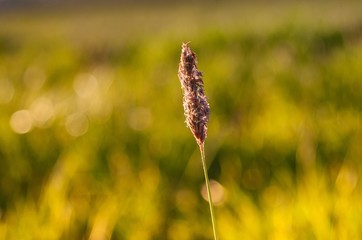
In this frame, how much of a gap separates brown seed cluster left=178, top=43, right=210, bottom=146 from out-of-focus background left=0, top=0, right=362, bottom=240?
1.25m

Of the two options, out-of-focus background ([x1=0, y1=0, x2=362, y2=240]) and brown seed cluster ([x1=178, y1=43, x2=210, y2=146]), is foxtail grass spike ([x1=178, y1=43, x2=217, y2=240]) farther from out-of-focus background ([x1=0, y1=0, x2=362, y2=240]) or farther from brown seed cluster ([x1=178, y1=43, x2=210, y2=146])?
out-of-focus background ([x1=0, y1=0, x2=362, y2=240])

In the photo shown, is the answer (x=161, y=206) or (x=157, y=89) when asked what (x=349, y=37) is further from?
(x=161, y=206)

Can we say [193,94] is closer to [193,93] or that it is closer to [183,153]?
[193,93]

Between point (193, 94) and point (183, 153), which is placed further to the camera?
point (183, 153)

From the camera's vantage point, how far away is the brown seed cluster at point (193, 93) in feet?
3.63

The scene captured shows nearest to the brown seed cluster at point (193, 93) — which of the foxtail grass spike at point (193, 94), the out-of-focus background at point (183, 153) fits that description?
the foxtail grass spike at point (193, 94)

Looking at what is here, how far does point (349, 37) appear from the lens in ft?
24.9

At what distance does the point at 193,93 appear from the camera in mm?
1104

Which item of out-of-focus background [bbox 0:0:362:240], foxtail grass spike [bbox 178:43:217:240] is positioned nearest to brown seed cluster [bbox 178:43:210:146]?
foxtail grass spike [bbox 178:43:217:240]

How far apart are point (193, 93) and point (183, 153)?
2487 mm

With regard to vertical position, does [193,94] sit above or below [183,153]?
below

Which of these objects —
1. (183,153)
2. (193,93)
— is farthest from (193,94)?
(183,153)

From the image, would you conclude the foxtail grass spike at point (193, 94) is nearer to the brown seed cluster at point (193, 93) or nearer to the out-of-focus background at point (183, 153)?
the brown seed cluster at point (193, 93)

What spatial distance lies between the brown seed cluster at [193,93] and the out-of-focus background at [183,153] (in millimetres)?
1254
